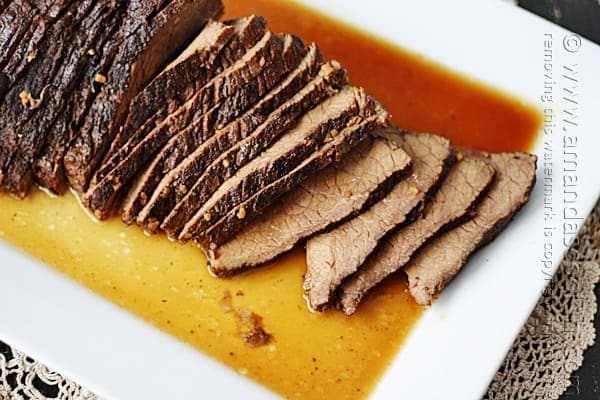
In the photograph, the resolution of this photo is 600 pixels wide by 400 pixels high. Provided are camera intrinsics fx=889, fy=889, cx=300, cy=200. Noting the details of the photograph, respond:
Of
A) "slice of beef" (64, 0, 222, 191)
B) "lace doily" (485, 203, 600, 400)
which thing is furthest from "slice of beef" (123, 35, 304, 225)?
"lace doily" (485, 203, 600, 400)

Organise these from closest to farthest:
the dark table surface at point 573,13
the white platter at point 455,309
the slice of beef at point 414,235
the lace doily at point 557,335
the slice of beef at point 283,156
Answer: the white platter at point 455,309
the slice of beef at point 283,156
the slice of beef at point 414,235
the lace doily at point 557,335
the dark table surface at point 573,13

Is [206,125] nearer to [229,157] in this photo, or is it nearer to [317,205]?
[229,157]

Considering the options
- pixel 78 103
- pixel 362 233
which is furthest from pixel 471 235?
pixel 78 103

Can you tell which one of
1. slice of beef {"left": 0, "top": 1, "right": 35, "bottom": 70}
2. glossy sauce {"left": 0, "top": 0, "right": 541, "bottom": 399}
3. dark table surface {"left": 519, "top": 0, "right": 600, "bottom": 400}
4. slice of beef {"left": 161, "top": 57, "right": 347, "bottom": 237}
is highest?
dark table surface {"left": 519, "top": 0, "right": 600, "bottom": 400}

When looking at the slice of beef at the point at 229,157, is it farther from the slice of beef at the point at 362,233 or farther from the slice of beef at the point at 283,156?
the slice of beef at the point at 362,233

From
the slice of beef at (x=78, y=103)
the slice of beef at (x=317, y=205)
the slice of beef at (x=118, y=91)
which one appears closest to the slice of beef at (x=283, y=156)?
the slice of beef at (x=317, y=205)

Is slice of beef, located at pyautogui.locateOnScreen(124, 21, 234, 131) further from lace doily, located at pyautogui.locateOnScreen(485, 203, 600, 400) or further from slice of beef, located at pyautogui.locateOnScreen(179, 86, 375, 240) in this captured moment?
lace doily, located at pyautogui.locateOnScreen(485, 203, 600, 400)
